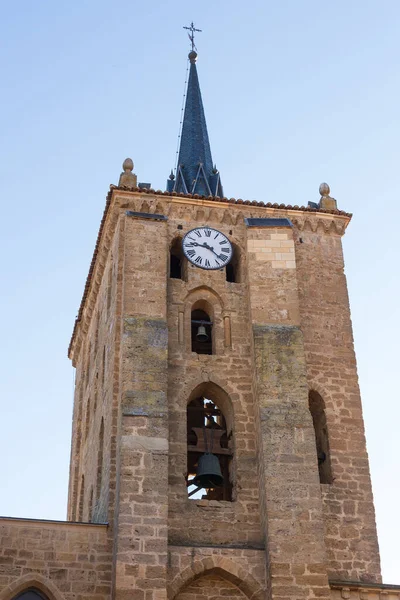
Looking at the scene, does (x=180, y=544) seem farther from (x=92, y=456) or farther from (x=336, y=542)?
(x=92, y=456)

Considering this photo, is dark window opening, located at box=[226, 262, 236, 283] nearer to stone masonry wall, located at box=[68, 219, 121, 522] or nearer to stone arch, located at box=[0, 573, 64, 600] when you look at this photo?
stone masonry wall, located at box=[68, 219, 121, 522]

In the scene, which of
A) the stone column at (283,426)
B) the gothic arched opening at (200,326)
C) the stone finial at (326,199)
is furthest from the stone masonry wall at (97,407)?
the stone finial at (326,199)

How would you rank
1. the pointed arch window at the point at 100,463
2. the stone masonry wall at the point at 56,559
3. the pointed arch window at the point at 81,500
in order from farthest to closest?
the pointed arch window at the point at 81,500 → the pointed arch window at the point at 100,463 → the stone masonry wall at the point at 56,559

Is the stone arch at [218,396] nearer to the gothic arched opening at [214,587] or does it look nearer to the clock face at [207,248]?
the clock face at [207,248]

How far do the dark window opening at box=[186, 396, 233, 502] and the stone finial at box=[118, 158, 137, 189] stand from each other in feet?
15.4

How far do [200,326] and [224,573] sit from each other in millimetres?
4842

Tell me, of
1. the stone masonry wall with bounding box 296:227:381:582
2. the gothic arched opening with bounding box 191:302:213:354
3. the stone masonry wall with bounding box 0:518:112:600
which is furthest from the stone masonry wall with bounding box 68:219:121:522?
the stone masonry wall with bounding box 296:227:381:582

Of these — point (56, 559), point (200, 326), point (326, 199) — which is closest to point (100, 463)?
point (56, 559)

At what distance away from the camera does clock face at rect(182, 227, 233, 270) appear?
61.3 feet

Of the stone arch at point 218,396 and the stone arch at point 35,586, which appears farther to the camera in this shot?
the stone arch at point 218,396

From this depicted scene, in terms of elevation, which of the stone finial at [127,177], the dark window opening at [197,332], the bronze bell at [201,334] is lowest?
the bronze bell at [201,334]

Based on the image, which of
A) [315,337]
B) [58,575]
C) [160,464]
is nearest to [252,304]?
[315,337]

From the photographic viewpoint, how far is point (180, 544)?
50.7 feet

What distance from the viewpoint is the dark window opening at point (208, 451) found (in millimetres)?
16359
